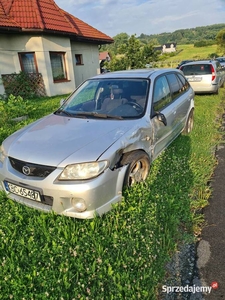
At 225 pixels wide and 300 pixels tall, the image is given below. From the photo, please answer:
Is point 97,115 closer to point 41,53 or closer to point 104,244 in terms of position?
point 104,244

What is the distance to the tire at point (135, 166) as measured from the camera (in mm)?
2797

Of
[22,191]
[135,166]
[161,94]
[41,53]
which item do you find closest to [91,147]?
[135,166]

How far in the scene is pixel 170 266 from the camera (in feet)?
7.41

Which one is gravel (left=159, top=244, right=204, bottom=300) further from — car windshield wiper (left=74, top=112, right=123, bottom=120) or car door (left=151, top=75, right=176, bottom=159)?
car windshield wiper (left=74, top=112, right=123, bottom=120)

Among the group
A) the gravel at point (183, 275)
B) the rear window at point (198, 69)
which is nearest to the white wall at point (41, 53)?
the rear window at point (198, 69)

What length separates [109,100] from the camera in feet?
12.2

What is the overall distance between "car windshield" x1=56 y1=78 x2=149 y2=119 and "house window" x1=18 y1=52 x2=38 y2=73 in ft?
30.1

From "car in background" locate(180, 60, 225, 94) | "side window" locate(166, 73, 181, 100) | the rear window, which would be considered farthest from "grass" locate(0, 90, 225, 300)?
the rear window

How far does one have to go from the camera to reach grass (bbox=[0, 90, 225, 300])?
1.89 metres

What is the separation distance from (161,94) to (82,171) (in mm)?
2240

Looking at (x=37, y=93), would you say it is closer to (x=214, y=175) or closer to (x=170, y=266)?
(x=214, y=175)

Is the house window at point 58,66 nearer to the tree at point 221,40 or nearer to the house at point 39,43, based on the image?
the house at point 39,43

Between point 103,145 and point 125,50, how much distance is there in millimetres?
23625

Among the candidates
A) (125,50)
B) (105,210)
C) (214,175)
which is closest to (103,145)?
(105,210)
